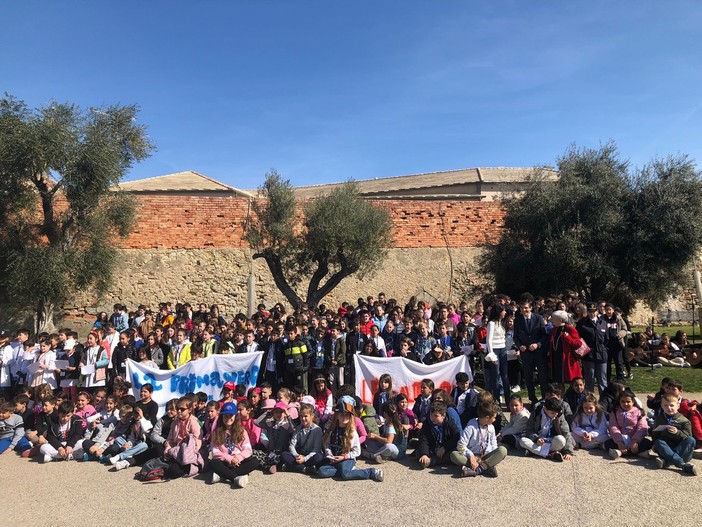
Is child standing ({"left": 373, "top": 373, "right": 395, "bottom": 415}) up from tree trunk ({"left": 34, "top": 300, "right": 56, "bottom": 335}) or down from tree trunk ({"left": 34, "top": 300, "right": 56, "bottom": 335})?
down

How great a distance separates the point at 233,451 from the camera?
6.48 m

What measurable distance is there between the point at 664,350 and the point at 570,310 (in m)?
3.35

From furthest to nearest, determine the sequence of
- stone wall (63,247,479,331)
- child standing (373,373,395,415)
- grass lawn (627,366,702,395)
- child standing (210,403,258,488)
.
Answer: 1. stone wall (63,247,479,331)
2. grass lawn (627,366,702,395)
3. child standing (373,373,395,415)
4. child standing (210,403,258,488)

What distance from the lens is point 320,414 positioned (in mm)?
7637

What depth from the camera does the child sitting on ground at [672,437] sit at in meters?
6.00

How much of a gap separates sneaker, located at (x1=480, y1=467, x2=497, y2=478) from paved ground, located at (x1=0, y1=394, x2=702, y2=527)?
8 centimetres

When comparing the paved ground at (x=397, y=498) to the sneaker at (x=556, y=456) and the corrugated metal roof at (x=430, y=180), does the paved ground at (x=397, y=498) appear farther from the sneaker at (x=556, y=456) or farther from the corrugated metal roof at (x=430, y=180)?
the corrugated metal roof at (x=430, y=180)

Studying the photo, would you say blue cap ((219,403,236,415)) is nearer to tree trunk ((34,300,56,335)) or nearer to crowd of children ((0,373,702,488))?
crowd of children ((0,373,702,488))

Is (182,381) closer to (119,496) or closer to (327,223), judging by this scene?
(119,496)

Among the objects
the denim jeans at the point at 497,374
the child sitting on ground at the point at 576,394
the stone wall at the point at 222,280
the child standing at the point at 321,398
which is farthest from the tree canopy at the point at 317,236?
the child sitting on ground at the point at 576,394

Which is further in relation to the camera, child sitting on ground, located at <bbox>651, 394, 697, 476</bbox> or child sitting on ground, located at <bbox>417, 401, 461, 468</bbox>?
child sitting on ground, located at <bbox>417, 401, 461, 468</bbox>

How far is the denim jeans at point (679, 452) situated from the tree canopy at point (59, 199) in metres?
14.7

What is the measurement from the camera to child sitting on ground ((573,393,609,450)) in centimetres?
668

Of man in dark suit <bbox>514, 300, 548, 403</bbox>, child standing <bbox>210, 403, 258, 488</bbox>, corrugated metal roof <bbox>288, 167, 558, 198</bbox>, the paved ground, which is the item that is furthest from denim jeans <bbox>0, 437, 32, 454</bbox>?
corrugated metal roof <bbox>288, 167, 558, 198</bbox>
